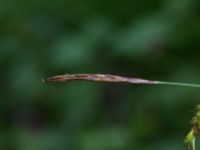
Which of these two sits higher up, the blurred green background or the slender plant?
the blurred green background

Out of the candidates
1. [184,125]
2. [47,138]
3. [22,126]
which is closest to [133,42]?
[184,125]

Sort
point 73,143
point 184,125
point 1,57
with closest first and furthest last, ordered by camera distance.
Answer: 1. point 184,125
2. point 73,143
3. point 1,57

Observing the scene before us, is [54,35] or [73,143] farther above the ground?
[54,35]

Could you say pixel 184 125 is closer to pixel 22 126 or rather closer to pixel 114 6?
pixel 114 6

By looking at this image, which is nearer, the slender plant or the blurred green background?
the slender plant

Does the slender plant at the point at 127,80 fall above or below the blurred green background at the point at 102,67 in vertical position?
below

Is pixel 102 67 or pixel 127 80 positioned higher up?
pixel 102 67

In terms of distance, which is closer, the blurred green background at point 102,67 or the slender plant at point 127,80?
the slender plant at point 127,80

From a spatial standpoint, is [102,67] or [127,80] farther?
[102,67]
